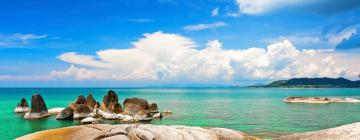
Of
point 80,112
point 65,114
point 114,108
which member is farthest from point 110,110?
point 65,114

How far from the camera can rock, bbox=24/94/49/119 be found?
6781cm

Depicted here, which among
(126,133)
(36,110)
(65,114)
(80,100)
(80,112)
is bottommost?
(65,114)

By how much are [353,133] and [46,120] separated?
2306 inches

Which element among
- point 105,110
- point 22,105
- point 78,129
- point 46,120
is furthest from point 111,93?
point 78,129

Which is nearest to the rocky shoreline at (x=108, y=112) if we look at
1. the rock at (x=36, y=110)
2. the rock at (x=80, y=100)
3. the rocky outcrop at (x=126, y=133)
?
the rock at (x=36, y=110)

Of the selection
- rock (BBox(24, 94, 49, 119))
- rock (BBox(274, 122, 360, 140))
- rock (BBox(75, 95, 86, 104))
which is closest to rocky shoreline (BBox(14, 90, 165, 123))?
rock (BBox(24, 94, 49, 119))

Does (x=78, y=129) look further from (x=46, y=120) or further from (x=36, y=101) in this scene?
(x=36, y=101)

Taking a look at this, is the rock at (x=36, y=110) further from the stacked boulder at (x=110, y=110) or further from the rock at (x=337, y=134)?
the rock at (x=337, y=134)

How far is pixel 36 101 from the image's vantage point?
69062 mm

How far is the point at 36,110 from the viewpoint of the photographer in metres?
68.3

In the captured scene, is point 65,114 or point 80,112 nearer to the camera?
point 65,114

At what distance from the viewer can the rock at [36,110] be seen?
67.8 metres

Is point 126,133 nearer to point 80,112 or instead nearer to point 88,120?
point 88,120

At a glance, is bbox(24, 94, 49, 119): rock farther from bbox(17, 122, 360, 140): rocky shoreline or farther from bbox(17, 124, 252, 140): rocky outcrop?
bbox(17, 122, 360, 140): rocky shoreline
